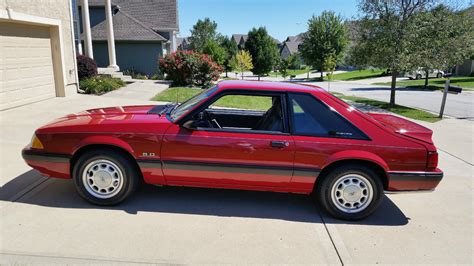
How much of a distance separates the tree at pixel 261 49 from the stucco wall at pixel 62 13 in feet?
123

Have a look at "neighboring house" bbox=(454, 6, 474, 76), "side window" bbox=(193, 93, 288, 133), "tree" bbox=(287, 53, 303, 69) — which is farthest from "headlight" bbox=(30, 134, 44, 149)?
"tree" bbox=(287, 53, 303, 69)

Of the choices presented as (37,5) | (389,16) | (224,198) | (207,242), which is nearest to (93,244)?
(207,242)

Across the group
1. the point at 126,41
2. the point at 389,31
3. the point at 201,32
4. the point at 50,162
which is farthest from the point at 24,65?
the point at 201,32

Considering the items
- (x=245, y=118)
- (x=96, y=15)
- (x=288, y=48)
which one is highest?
(x=288, y=48)

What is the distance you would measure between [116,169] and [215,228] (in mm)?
1309

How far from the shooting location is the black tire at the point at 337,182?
12.9 ft

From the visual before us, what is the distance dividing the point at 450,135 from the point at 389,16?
7736 mm

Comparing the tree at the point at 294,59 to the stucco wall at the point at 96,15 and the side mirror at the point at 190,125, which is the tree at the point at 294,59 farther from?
the side mirror at the point at 190,125

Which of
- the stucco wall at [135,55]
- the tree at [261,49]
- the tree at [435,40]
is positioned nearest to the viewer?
the tree at [435,40]

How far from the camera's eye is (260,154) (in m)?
3.91

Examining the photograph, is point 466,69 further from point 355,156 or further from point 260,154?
point 260,154

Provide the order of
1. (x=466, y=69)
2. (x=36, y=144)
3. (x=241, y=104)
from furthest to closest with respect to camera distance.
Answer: (x=466, y=69), (x=241, y=104), (x=36, y=144)

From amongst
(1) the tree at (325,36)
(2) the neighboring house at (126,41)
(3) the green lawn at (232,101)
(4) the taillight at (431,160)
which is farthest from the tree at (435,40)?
(1) the tree at (325,36)

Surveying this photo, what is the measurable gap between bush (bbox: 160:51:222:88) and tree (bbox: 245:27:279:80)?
2972 cm
